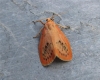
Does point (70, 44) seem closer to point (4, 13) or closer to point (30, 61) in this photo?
point (30, 61)

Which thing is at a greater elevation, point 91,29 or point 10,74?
point 91,29

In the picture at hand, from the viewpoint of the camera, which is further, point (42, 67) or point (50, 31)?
point (50, 31)

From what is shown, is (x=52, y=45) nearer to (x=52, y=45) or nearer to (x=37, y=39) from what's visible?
(x=52, y=45)

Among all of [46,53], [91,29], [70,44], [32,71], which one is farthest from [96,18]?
[32,71]
